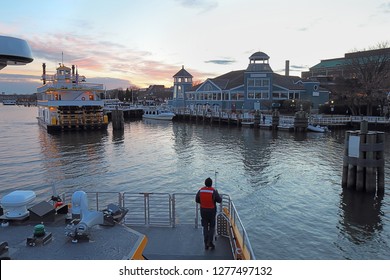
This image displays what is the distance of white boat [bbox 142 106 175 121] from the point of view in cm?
8075

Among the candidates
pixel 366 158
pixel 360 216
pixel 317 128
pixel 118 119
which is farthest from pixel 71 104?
pixel 360 216

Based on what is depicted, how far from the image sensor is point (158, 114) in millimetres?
83688

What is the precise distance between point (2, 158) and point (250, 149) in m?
23.4

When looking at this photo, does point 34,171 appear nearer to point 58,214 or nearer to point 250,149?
point 58,214

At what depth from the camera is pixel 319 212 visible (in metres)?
15.6

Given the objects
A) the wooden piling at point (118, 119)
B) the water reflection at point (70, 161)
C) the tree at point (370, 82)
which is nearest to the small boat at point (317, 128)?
the tree at point (370, 82)

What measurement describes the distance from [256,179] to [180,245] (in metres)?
14.0

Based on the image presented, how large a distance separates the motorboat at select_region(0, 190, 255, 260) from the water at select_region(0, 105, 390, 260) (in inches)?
73.0

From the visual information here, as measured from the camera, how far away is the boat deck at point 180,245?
26.0ft

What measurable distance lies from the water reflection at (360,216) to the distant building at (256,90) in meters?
55.2

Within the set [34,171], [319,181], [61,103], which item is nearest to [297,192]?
[319,181]

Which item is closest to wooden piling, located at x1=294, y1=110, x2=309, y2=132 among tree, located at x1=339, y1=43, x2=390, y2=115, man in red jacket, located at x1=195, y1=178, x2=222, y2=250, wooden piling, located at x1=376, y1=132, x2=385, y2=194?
tree, located at x1=339, y1=43, x2=390, y2=115

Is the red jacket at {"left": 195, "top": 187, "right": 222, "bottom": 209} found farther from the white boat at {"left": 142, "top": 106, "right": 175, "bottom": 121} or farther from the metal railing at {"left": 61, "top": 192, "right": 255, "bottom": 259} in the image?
the white boat at {"left": 142, "top": 106, "right": 175, "bottom": 121}

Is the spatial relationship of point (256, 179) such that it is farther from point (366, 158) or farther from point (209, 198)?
point (209, 198)
